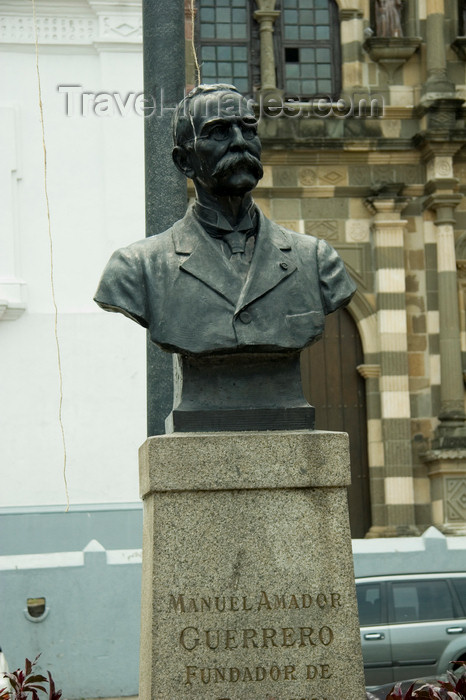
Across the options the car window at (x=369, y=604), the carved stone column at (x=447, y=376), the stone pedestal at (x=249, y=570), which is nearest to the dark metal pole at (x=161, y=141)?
the stone pedestal at (x=249, y=570)

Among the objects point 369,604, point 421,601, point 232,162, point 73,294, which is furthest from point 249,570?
point 73,294

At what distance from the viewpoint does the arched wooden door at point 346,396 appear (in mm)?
17453

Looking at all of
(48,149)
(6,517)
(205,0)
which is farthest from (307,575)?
(205,0)

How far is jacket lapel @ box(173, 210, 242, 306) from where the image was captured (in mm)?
5480

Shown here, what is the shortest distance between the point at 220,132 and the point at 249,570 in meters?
1.88

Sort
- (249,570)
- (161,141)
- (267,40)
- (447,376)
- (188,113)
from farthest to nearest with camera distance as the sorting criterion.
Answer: (267,40) < (447,376) < (161,141) < (188,113) < (249,570)

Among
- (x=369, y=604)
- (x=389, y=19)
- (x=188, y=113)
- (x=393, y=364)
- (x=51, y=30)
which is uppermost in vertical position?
(x=389, y=19)

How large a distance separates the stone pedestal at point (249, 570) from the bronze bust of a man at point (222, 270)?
0.45 metres

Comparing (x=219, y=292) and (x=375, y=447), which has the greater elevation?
(x=219, y=292)

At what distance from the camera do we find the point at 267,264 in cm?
557

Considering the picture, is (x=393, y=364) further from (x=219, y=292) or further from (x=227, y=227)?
(x=219, y=292)

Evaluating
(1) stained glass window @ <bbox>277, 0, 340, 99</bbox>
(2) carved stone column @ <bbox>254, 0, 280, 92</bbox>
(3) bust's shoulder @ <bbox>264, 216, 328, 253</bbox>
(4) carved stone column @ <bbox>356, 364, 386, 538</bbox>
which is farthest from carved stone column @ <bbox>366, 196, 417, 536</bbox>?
(3) bust's shoulder @ <bbox>264, 216, 328, 253</bbox>

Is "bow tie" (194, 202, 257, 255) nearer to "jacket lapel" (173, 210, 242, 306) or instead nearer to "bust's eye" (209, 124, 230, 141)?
"jacket lapel" (173, 210, 242, 306)

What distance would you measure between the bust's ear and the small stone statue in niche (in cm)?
1318
